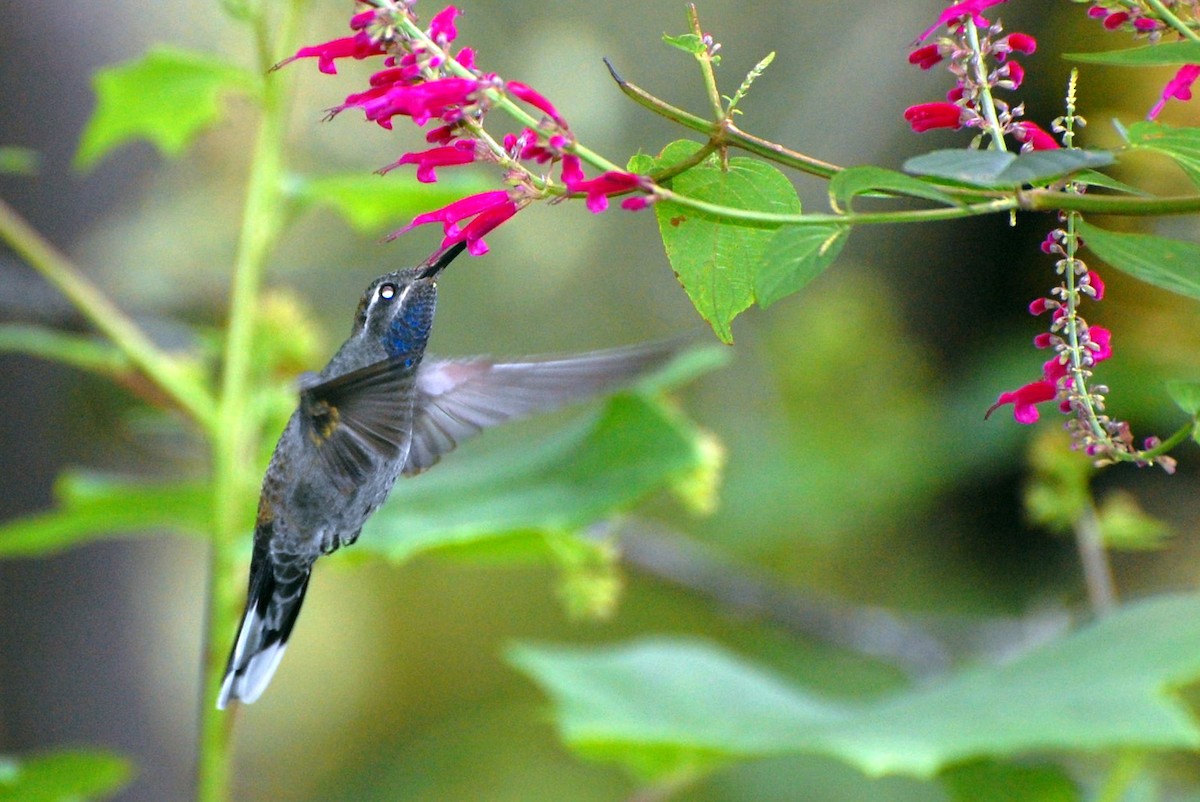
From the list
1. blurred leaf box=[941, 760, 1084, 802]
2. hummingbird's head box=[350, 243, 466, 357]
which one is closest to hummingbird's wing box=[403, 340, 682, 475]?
hummingbird's head box=[350, 243, 466, 357]

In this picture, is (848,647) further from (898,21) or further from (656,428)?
(898,21)

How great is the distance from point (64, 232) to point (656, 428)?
4.71ft

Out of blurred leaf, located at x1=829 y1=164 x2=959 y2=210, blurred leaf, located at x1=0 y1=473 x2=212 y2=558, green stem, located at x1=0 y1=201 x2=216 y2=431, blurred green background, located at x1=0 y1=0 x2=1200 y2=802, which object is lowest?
blurred leaf, located at x1=829 y1=164 x2=959 y2=210

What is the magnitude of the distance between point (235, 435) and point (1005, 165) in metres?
1.15

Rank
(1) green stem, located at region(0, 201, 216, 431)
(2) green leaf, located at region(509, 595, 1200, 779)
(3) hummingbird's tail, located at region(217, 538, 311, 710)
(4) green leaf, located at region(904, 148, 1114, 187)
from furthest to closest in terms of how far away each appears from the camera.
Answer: (1) green stem, located at region(0, 201, 216, 431), (2) green leaf, located at region(509, 595, 1200, 779), (3) hummingbird's tail, located at region(217, 538, 311, 710), (4) green leaf, located at region(904, 148, 1114, 187)

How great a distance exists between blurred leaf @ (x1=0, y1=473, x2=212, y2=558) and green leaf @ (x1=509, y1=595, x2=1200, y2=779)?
0.51 m

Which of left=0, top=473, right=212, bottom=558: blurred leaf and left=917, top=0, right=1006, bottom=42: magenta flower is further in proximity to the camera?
left=0, top=473, right=212, bottom=558: blurred leaf

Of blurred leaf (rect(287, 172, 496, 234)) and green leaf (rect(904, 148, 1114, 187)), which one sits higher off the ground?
blurred leaf (rect(287, 172, 496, 234))

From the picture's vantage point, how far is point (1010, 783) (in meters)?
1.73

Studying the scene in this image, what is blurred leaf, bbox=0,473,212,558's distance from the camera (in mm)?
1627

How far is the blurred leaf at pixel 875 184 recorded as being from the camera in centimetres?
55

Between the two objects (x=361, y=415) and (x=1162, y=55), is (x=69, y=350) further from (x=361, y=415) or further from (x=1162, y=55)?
(x=1162, y=55)

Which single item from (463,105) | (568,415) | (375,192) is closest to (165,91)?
(375,192)

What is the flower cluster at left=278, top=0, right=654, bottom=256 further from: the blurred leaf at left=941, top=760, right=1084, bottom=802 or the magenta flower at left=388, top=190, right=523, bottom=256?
the blurred leaf at left=941, top=760, right=1084, bottom=802
